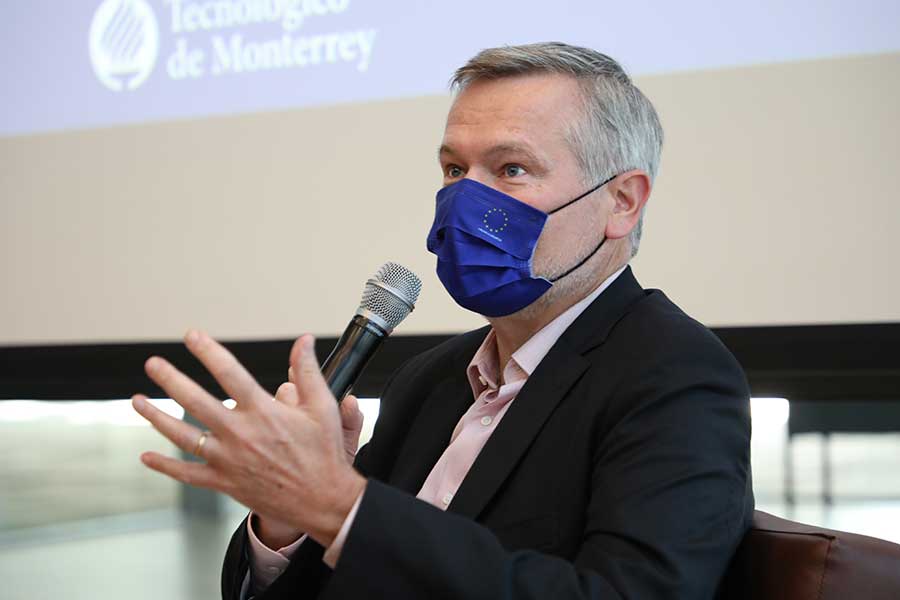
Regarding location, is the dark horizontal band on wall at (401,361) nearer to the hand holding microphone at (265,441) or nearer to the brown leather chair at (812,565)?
the brown leather chair at (812,565)

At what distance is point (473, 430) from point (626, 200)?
48cm

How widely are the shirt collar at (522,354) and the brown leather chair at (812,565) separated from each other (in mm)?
414

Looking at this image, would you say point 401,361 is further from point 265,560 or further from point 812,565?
point 812,565

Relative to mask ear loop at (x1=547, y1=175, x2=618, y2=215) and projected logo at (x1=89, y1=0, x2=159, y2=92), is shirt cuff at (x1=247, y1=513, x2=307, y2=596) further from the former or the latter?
projected logo at (x1=89, y1=0, x2=159, y2=92)

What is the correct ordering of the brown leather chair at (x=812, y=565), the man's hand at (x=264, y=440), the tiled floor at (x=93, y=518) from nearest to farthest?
1. the man's hand at (x=264, y=440)
2. the brown leather chair at (x=812, y=565)
3. the tiled floor at (x=93, y=518)

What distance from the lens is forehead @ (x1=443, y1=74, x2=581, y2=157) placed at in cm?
155

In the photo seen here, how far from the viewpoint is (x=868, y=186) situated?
266 centimetres

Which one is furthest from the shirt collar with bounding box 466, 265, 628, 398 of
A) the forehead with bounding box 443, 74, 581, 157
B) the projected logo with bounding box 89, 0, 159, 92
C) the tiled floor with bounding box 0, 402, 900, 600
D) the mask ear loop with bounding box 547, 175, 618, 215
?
the tiled floor with bounding box 0, 402, 900, 600

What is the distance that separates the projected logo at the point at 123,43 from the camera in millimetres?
3363

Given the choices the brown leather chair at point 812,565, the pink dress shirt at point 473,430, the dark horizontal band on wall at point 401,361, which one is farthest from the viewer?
the dark horizontal band on wall at point 401,361

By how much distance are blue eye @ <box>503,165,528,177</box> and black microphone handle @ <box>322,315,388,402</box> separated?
1.13 ft

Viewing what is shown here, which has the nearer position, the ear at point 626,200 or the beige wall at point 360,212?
the ear at point 626,200

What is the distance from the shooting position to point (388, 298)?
1.44m

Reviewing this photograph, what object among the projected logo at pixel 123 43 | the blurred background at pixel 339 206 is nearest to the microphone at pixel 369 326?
the blurred background at pixel 339 206
